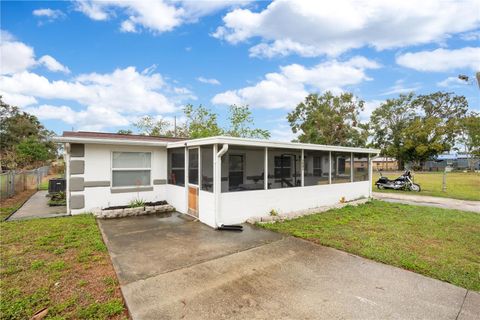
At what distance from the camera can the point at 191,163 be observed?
6.99 m

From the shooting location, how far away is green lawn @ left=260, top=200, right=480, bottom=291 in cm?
384

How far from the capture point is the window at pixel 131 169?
7.36 meters

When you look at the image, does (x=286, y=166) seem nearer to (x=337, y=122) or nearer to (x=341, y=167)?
(x=341, y=167)

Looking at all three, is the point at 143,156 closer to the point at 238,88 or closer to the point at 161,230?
the point at 161,230

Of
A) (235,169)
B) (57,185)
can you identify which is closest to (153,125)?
(57,185)

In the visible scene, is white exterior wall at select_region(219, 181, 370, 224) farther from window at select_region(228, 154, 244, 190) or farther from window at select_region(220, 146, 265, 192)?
window at select_region(228, 154, 244, 190)

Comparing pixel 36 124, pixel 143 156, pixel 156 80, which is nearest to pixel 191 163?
pixel 143 156

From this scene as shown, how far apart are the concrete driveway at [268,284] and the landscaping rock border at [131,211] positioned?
205cm

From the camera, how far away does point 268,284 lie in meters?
3.27

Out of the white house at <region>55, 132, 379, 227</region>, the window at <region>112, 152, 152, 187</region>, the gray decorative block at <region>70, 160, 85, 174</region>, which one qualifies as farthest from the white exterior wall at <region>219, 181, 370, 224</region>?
the gray decorative block at <region>70, 160, 85, 174</region>

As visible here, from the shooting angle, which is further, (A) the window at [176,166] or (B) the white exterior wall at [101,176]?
(A) the window at [176,166]

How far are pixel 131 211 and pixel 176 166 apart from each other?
1.85 meters

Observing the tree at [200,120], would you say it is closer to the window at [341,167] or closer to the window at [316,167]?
the window at [341,167]

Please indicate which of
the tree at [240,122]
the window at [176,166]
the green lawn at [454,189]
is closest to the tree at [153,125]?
the tree at [240,122]
